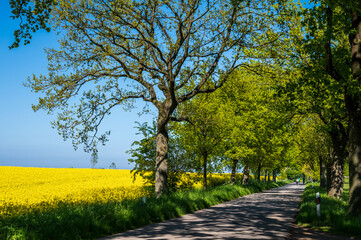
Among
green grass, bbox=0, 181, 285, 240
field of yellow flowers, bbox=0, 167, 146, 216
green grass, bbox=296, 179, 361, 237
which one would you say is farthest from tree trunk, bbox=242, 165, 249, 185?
green grass, bbox=0, 181, 285, 240

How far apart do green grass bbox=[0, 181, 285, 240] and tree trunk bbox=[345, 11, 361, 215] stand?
659 centimetres

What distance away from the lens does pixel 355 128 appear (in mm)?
11844

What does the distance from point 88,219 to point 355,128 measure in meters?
9.79

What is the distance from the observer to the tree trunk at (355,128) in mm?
11531

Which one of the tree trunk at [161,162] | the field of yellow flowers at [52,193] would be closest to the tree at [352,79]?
the tree trunk at [161,162]

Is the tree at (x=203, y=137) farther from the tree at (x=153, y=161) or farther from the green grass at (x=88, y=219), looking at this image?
the green grass at (x=88, y=219)

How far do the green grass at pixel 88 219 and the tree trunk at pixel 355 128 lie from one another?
6589 millimetres

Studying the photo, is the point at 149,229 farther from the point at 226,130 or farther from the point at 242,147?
the point at 242,147

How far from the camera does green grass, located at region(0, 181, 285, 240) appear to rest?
774 centimetres

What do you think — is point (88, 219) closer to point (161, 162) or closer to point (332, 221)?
point (161, 162)

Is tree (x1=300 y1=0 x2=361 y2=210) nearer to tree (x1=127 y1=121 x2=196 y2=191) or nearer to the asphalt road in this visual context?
the asphalt road

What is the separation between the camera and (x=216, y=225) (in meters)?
10.8

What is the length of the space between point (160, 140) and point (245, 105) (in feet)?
59.7

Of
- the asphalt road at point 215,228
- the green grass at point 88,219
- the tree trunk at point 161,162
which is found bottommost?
the asphalt road at point 215,228
